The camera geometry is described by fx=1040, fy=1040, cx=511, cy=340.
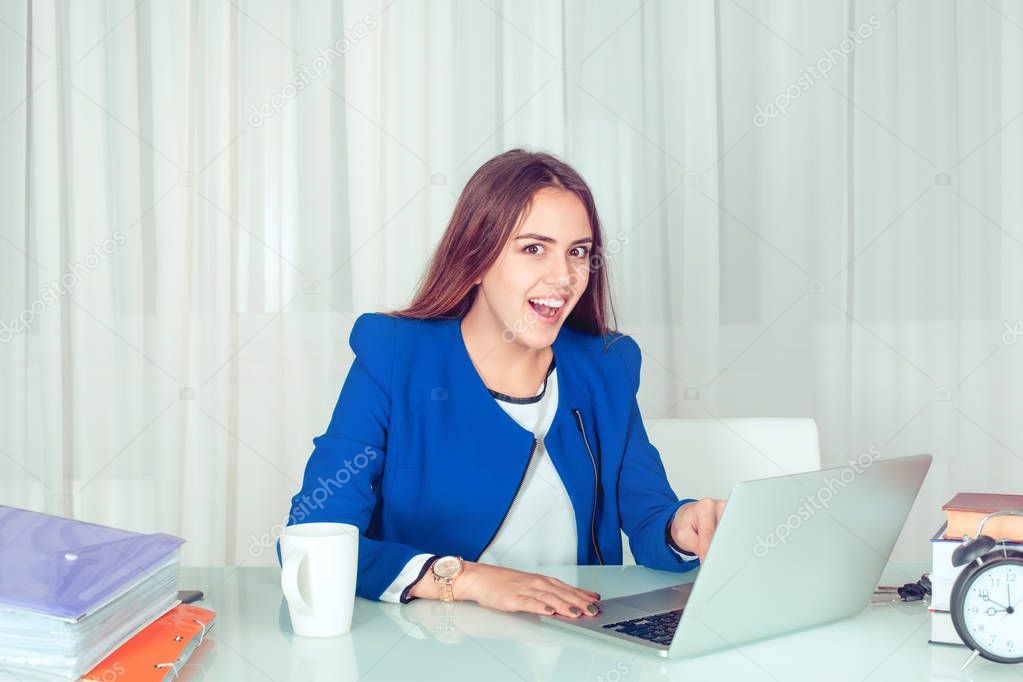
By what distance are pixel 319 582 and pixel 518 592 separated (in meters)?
0.24

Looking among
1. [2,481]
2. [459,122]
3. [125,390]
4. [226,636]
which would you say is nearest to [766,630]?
[226,636]

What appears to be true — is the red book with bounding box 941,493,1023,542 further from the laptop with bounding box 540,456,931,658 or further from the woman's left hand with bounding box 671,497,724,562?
the woman's left hand with bounding box 671,497,724,562

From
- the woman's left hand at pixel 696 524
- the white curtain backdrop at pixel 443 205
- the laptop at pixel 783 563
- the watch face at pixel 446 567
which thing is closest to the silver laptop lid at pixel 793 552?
the laptop at pixel 783 563

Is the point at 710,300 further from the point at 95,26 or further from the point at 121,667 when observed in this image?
the point at 121,667

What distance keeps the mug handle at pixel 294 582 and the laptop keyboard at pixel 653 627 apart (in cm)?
32

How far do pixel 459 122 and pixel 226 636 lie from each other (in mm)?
2080

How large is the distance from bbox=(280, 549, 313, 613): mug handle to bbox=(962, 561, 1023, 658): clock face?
2.16 ft

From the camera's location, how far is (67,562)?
1010 mm

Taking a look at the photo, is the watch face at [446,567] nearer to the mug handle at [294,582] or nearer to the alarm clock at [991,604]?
the mug handle at [294,582]

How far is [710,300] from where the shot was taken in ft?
9.56

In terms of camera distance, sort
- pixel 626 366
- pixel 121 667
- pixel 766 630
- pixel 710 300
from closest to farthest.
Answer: pixel 121 667 → pixel 766 630 → pixel 626 366 → pixel 710 300

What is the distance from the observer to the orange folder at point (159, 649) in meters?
0.93

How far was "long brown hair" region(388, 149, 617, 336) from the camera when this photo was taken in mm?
1688

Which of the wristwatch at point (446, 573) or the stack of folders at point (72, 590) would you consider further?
the wristwatch at point (446, 573)
